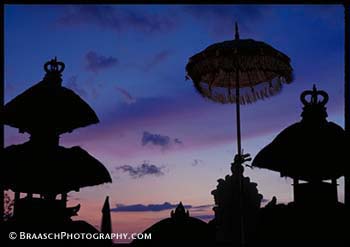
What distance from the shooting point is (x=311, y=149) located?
8188mm

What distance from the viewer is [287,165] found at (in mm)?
8289

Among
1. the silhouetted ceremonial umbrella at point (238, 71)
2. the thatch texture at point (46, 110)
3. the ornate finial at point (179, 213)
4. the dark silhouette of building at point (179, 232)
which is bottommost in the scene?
the dark silhouette of building at point (179, 232)

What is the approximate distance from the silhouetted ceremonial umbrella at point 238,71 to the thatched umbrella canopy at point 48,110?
10.9 ft

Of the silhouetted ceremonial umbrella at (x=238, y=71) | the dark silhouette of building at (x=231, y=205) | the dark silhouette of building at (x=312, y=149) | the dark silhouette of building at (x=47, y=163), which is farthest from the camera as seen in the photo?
the dark silhouette of building at (x=231, y=205)

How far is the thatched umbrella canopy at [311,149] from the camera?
812 centimetres

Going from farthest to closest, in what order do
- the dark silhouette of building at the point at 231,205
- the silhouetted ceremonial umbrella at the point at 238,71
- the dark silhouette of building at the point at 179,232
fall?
the dark silhouette of building at the point at 231,205
the silhouetted ceremonial umbrella at the point at 238,71
the dark silhouette of building at the point at 179,232

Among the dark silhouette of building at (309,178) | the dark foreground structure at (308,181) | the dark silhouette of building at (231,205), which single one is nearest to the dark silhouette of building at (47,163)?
the dark foreground structure at (308,181)

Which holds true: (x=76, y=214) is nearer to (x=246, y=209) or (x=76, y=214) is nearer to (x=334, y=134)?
(x=334, y=134)

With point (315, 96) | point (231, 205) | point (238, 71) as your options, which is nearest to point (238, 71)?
point (238, 71)

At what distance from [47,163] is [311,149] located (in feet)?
13.7

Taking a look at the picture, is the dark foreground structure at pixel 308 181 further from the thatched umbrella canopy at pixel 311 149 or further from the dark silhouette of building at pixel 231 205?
the dark silhouette of building at pixel 231 205

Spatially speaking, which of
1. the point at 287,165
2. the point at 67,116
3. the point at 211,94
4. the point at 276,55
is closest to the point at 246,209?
the point at 211,94

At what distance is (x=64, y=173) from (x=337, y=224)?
13.9 feet

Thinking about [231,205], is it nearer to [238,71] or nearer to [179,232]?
[238,71]
